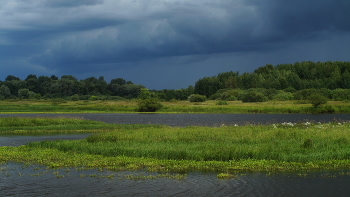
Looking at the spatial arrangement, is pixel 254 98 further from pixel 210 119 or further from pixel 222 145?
pixel 222 145

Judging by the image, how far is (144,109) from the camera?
332 feet

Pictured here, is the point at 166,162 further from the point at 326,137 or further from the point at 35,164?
the point at 326,137

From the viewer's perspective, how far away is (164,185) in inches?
695

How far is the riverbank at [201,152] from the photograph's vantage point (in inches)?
842

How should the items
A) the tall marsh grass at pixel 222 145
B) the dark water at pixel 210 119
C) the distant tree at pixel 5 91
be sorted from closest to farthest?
the tall marsh grass at pixel 222 145 → the dark water at pixel 210 119 → the distant tree at pixel 5 91

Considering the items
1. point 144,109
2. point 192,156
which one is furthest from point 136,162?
point 144,109

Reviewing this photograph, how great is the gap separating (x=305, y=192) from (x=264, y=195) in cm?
202

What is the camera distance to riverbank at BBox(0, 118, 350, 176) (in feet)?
70.2

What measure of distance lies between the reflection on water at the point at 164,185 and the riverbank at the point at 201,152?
1.67 m

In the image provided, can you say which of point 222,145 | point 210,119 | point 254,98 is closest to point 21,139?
point 222,145

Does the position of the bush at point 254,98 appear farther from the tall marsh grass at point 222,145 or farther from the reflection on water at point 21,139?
the tall marsh grass at point 222,145

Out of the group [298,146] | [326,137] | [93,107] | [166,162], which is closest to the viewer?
[166,162]

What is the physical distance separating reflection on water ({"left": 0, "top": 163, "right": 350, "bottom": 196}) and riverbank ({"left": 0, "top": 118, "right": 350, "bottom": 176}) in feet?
5.47

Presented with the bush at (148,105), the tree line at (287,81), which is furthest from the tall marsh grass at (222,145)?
the tree line at (287,81)
